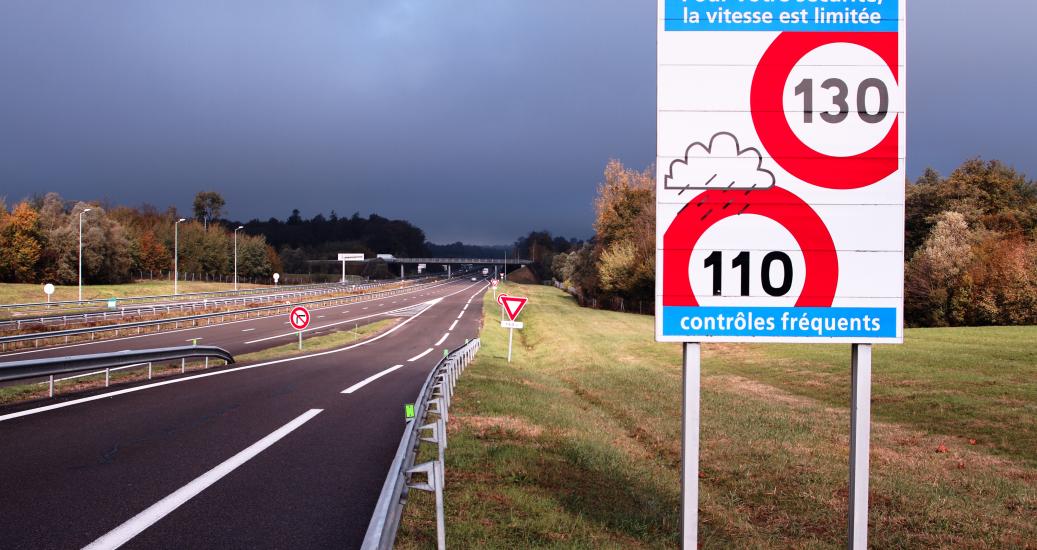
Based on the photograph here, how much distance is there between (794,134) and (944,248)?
52.0 m

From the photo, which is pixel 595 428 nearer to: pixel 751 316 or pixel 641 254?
pixel 751 316

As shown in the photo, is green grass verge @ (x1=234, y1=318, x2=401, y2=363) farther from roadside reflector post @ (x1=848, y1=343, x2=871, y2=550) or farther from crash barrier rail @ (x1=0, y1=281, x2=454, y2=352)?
roadside reflector post @ (x1=848, y1=343, x2=871, y2=550)

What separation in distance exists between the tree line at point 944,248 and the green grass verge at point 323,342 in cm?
2784

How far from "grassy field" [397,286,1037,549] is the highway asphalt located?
1.03m

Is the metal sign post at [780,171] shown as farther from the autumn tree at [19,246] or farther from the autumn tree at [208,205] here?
the autumn tree at [208,205]

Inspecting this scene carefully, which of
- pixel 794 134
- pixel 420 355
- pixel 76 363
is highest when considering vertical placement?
pixel 794 134

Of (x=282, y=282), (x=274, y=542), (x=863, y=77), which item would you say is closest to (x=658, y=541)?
(x=274, y=542)

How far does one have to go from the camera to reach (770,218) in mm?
4562

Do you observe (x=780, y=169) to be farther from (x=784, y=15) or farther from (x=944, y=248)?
(x=944, y=248)

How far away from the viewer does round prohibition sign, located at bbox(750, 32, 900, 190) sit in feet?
14.9

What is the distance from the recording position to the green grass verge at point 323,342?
25.0m

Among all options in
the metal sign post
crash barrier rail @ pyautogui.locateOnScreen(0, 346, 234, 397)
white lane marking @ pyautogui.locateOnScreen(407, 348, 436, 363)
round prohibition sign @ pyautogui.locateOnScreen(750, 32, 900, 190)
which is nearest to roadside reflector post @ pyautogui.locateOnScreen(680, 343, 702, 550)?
the metal sign post

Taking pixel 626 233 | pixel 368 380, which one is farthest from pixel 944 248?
pixel 368 380

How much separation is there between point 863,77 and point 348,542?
5158mm
